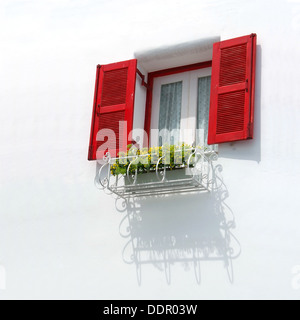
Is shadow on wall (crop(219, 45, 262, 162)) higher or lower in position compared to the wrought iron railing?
higher

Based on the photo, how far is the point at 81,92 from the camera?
7.22 metres

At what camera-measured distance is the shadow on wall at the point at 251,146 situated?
19.6 feet

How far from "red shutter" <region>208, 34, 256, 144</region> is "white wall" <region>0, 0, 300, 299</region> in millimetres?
126

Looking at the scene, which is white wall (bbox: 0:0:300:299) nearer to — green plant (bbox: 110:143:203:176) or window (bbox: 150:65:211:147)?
green plant (bbox: 110:143:203:176)

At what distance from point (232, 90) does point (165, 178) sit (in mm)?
1186

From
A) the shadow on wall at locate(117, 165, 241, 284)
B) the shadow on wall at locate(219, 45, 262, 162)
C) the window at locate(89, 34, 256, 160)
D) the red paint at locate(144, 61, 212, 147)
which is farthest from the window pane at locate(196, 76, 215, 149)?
the shadow on wall at locate(117, 165, 241, 284)

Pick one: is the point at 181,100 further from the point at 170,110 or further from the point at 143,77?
the point at 143,77

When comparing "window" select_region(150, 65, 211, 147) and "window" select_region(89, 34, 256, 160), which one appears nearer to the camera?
"window" select_region(89, 34, 256, 160)

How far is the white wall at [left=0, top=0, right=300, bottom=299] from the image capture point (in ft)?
18.6

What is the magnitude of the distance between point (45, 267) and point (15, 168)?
1.42 m

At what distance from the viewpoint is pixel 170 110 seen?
22.7 feet

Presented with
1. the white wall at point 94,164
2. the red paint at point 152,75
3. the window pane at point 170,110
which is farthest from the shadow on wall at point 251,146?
the red paint at point 152,75

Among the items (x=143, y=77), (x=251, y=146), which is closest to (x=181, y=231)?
(x=251, y=146)
